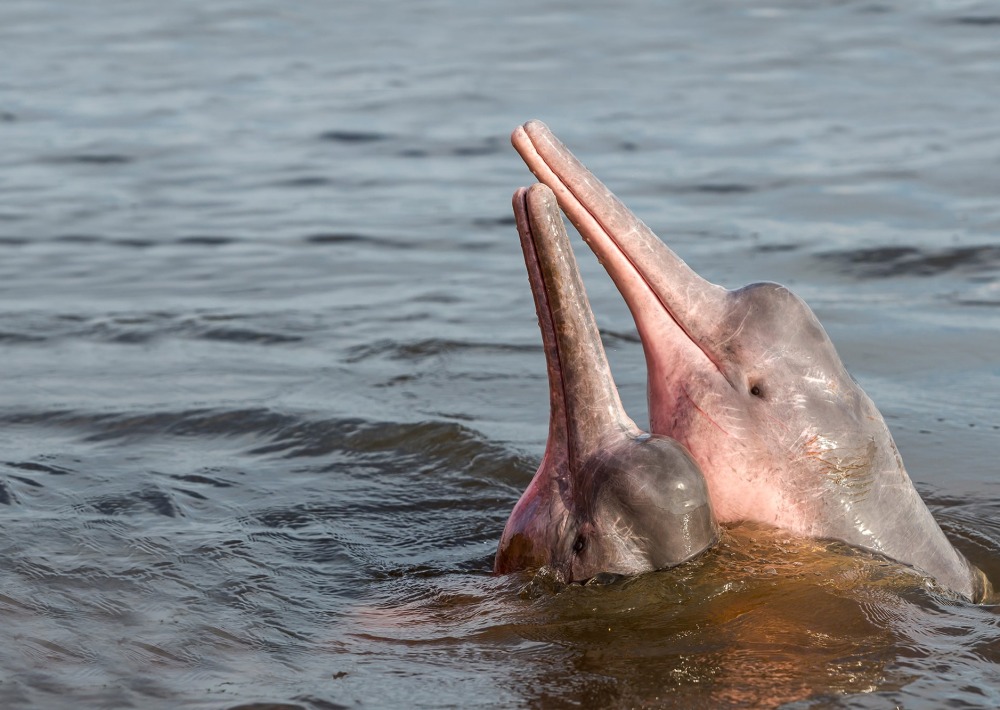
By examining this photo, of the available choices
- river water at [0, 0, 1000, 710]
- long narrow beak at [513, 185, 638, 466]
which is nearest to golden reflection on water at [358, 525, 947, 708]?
river water at [0, 0, 1000, 710]

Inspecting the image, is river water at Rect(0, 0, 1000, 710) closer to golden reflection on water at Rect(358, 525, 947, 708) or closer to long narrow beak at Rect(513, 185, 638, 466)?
golden reflection on water at Rect(358, 525, 947, 708)

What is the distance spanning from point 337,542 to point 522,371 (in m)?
3.07

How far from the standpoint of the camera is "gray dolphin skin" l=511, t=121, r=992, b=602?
5754 millimetres

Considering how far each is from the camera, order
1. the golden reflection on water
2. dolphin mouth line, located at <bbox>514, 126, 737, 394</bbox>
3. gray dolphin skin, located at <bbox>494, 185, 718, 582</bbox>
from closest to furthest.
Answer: the golden reflection on water → gray dolphin skin, located at <bbox>494, 185, 718, 582</bbox> → dolphin mouth line, located at <bbox>514, 126, 737, 394</bbox>

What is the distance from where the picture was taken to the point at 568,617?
554 centimetres

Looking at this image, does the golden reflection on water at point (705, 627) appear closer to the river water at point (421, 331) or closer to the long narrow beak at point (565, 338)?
the river water at point (421, 331)

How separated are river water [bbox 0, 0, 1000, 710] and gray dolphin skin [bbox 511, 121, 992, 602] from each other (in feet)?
0.62

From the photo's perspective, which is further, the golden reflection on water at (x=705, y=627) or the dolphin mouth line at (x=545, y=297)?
the dolphin mouth line at (x=545, y=297)

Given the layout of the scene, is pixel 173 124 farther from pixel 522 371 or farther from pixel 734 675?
pixel 734 675

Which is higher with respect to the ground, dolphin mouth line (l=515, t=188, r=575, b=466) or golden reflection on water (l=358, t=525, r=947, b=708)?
dolphin mouth line (l=515, t=188, r=575, b=466)

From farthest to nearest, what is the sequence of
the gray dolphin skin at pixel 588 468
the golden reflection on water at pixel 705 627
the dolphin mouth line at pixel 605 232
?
the dolphin mouth line at pixel 605 232 < the gray dolphin skin at pixel 588 468 < the golden reflection on water at pixel 705 627

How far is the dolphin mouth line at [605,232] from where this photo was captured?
5684 mm

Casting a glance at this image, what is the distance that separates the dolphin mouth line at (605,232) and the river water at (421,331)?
74 centimetres

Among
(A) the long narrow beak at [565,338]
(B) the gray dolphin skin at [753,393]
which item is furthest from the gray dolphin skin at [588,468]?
(B) the gray dolphin skin at [753,393]
